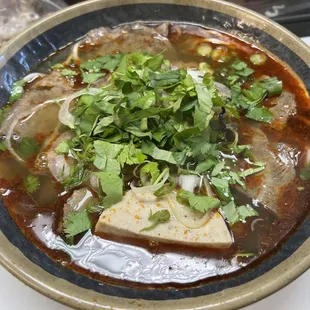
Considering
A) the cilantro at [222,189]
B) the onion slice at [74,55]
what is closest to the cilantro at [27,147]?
the onion slice at [74,55]

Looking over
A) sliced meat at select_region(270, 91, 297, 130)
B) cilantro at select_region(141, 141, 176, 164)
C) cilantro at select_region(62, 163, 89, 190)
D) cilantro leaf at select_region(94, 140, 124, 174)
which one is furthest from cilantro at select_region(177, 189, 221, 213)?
sliced meat at select_region(270, 91, 297, 130)

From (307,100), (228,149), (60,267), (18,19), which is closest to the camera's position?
(60,267)

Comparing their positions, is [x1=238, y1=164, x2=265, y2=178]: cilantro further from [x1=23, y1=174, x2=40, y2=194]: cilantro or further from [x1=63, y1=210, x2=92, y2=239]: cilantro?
[x1=23, y1=174, x2=40, y2=194]: cilantro

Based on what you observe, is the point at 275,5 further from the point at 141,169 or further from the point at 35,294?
the point at 35,294

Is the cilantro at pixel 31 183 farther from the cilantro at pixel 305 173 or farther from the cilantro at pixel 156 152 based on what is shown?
the cilantro at pixel 305 173

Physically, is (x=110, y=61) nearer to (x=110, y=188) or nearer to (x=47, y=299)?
(x=110, y=188)

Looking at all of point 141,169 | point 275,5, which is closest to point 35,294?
point 141,169
